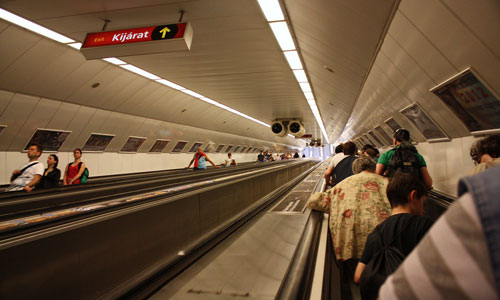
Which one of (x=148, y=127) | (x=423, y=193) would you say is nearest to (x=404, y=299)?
(x=423, y=193)

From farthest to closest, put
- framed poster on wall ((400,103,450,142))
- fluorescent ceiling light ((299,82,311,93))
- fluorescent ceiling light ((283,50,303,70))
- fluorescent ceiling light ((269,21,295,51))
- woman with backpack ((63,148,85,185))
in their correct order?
1. fluorescent ceiling light ((299,82,311,93))
2. fluorescent ceiling light ((283,50,303,70))
3. framed poster on wall ((400,103,450,142))
4. woman with backpack ((63,148,85,185))
5. fluorescent ceiling light ((269,21,295,51))

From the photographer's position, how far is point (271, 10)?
6.21m

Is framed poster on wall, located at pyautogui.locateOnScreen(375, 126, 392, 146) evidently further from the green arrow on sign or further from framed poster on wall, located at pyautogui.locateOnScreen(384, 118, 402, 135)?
the green arrow on sign

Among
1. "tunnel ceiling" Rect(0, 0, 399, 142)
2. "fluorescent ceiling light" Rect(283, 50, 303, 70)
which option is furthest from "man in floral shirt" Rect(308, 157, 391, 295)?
"fluorescent ceiling light" Rect(283, 50, 303, 70)

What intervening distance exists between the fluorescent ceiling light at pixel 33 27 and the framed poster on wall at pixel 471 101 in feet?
28.5

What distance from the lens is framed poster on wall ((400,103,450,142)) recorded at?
7.40 metres

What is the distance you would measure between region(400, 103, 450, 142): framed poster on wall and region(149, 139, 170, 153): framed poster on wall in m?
13.8

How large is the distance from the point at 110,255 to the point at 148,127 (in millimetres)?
13765

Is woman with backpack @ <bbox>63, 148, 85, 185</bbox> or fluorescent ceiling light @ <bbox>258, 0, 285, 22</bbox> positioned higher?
fluorescent ceiling light @ <bbox>258, 0, 285, 22</bbox>

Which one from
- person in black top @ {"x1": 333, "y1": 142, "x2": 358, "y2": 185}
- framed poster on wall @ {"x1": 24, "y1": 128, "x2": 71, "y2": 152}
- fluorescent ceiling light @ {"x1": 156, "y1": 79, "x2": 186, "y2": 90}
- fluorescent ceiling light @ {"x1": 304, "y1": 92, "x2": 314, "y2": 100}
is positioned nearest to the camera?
person in black top @ {"x1": 333, "y1": 142, "x2": 358, "y2": 185}

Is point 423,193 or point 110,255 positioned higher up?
point 423,193

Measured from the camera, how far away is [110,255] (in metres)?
3.64

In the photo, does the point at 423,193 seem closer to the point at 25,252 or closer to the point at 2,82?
the point at 25,252

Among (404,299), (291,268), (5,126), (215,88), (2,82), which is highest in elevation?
(215,88)
